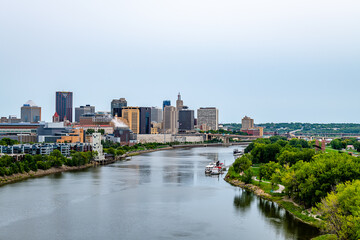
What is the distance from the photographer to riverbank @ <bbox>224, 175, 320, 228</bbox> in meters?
22.4

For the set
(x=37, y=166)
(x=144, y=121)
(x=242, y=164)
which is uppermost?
(x=144, y=121)

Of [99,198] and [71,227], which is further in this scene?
[99,198]

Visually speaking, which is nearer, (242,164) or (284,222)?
(284,222)

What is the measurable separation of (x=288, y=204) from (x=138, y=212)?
28.7 ft

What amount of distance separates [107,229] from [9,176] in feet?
62.6

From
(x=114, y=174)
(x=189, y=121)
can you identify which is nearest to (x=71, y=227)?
(x=114, y=174)

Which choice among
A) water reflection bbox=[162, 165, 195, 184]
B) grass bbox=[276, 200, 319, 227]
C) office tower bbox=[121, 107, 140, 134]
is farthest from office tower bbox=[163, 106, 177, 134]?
grass bbox=[276, 200, 319, 227]

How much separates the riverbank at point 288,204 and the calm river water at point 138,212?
15.9 inches

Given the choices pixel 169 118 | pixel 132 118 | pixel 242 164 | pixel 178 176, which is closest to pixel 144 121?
pixel 132 118

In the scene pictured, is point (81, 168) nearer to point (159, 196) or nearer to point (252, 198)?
point (159, 196)

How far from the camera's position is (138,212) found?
25.2 metres

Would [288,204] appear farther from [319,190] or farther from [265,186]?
[265,186]

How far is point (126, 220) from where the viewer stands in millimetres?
23250

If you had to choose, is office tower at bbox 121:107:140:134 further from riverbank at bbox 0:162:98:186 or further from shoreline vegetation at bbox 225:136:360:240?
shoreline vegetation at bbox 225:136:360:240
